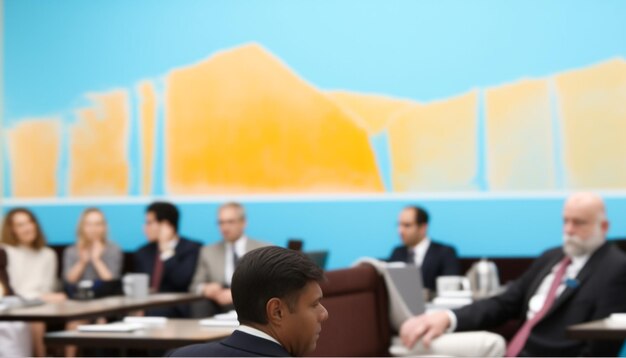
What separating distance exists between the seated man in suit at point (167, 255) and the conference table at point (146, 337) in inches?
120

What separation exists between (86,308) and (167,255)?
2.08m

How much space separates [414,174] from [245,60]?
5.71ft

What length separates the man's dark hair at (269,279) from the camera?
6.74 feet

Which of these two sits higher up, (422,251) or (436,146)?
(436,146)

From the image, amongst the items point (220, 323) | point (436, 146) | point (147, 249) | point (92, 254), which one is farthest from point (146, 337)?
point (436, 146)

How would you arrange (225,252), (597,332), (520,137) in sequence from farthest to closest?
(520,137)
(225,252)
(597,332)

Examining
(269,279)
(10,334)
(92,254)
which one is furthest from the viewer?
(92,254)

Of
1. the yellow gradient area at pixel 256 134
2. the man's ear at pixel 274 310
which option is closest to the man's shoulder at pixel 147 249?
the yellow gradient area at pixel 256 134

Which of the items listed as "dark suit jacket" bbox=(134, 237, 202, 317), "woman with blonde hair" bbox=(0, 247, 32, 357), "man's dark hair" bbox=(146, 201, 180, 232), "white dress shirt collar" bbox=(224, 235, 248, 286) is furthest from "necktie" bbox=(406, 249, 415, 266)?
"woman with blonde hair" bbox=(0, 247, 32, 357)

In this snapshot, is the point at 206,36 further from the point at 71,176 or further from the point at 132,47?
the point at 71,176

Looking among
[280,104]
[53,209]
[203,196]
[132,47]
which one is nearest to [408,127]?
[280,104]

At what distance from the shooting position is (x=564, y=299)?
16.6ft

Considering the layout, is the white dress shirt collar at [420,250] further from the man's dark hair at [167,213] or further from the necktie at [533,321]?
the necktie at [533,321]

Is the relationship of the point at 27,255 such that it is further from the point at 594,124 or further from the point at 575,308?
the point at 575,308
